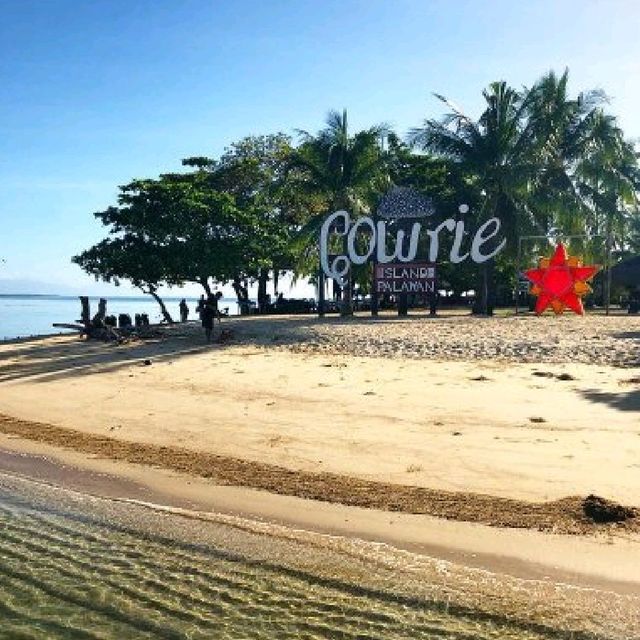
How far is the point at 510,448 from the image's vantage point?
863cm

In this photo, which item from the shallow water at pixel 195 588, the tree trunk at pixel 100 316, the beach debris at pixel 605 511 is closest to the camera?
the shallow water at pixel 195 588

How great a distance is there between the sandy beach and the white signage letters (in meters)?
11.1

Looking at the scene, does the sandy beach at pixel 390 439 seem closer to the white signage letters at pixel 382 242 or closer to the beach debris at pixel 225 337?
the beach debris at pixel 225 337

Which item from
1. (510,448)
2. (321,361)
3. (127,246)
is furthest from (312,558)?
(127,246)

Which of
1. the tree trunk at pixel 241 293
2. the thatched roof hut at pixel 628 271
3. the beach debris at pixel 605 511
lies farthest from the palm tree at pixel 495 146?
the beach debris at pixel 605 511

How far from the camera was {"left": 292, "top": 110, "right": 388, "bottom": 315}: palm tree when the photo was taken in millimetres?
30625

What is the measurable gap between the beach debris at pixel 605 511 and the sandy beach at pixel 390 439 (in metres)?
0.06

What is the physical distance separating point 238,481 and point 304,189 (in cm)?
2423

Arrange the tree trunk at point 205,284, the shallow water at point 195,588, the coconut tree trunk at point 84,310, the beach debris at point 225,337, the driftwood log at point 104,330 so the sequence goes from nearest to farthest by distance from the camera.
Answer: the shallow water at point 195,588, the beach debris at point 225,337, the driftwood log at point 104,330, the coconut tree trunk at point 84,310, the tree trunk at point 205,284

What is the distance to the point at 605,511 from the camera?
6.34 m

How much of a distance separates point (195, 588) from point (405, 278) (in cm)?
2592

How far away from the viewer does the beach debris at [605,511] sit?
6.23 m

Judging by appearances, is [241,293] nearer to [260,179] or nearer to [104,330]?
[260,179]

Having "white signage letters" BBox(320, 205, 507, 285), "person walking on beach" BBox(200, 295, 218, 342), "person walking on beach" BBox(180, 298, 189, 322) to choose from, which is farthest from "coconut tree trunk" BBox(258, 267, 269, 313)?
"person walking on beach" BBox(200, 295, 218, 342)
